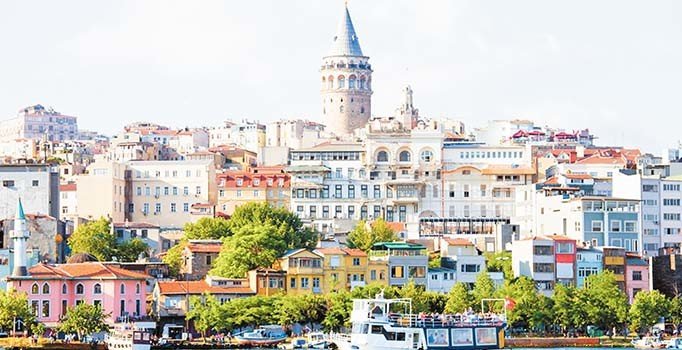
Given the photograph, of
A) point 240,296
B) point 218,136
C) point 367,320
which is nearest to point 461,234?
point 240,296

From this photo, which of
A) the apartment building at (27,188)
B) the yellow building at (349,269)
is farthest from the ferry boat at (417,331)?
the apartment building at (27,188)

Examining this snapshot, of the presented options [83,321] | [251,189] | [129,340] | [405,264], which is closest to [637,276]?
[405,264]

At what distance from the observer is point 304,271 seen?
69.8 m

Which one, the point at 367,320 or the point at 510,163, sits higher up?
the point at 510,163

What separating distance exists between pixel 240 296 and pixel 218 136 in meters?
73.2

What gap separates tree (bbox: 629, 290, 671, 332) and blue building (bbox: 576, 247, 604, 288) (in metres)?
4.06

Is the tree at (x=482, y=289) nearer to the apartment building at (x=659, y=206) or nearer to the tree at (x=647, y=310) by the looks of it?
the tree at (x=647, y=310)

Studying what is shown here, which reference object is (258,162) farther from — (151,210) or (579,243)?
(579,243)

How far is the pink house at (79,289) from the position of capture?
Answer: 64.4 metres

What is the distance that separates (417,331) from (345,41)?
77.8 meters

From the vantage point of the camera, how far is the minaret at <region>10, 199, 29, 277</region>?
6494 cm

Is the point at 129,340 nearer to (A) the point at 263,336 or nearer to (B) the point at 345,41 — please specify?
Answer: (A) the point at 263,336

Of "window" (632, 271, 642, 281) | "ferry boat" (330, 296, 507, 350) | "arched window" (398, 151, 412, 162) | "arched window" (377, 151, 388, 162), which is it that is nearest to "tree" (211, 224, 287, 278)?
"window" (632, 271, 642, 281)

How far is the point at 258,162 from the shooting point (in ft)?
365
